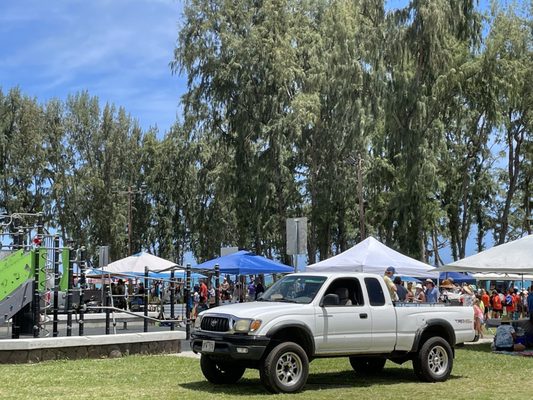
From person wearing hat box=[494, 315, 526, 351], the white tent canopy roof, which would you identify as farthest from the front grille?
the white tent canopy roof

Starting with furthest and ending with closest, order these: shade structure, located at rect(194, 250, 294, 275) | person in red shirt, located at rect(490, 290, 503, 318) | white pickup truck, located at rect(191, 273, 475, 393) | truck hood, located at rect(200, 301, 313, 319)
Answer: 1. person in red shirt, located at rect(490, 290, 503, 318)
2. shade structure, located at rect(194, 250, 294, 275)
3. truck hood, located at rect(200, 301, 313, 319)
4. white pickup truck, located at rect(191, 273, 475, 393)

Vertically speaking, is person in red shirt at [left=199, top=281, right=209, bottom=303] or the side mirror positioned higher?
person in red shirt at [left=199, top=281, right=209, bottom=303]

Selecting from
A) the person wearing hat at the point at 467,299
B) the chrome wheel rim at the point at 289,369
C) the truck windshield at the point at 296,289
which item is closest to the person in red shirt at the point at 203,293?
the person wearing hat at the point at 467,299

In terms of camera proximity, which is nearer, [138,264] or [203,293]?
[203,293]

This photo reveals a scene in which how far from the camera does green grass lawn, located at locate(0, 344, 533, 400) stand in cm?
1177

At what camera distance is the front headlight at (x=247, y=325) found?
1174 cm

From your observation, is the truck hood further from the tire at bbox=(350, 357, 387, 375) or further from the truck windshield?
the tire at bbox=(350, 357, 387, 375)

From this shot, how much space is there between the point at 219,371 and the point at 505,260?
35.1 ft

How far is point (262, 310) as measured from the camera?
1205 cm

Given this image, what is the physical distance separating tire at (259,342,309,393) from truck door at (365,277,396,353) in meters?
1.49

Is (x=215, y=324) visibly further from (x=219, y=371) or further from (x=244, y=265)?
(x=244, y=265)

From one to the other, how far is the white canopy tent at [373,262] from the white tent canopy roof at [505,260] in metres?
3.26

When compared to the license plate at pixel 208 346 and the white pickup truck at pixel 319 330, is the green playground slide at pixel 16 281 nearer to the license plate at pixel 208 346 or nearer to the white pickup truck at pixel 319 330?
the white pickup truck at pixel 319 330

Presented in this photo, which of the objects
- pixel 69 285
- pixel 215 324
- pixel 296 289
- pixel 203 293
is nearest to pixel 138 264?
pixel 203 293
